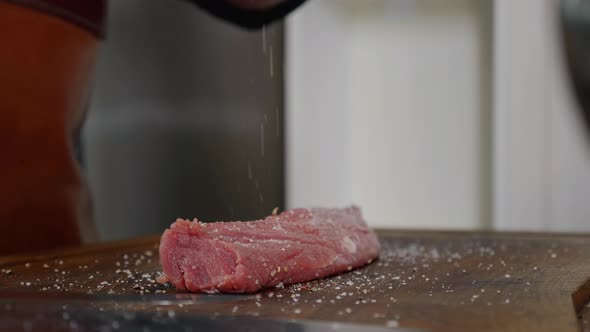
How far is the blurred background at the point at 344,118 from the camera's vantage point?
7.50 ft

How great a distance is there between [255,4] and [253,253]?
898 millimetres

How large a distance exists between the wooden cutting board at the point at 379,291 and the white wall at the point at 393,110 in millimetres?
2033

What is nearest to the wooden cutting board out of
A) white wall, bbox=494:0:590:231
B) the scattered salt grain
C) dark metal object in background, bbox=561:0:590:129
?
the scattered salt grain

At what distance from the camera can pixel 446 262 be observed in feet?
5.55

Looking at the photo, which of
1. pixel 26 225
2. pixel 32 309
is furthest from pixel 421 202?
pixel 32 309

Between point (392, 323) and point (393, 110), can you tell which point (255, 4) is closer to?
point (392, 323)

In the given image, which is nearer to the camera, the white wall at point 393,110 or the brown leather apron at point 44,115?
the brown leather apron at point 44,115

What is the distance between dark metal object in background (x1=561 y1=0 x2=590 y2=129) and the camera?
208 centimetres

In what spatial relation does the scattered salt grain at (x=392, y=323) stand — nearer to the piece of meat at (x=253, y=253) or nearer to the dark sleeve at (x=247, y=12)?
the piece of meat at (x=253, y=253)

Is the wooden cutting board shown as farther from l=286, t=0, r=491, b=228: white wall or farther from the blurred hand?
l=286, t=0, r=491, b=228: white wall

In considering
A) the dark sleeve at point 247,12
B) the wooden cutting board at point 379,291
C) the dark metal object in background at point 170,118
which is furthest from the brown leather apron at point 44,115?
the dark sleeve at point 247,12

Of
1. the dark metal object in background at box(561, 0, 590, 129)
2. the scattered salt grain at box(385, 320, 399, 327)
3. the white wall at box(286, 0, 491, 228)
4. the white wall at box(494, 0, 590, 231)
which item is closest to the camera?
the scattered salt grain at box(385, 320, 399, 327)

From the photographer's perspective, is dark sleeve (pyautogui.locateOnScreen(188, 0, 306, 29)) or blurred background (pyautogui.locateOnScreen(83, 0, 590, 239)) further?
blurred background (pyautogui.locateOnScreen(83, 0, 590, 239))

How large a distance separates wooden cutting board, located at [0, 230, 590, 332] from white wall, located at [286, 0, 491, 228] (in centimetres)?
203
